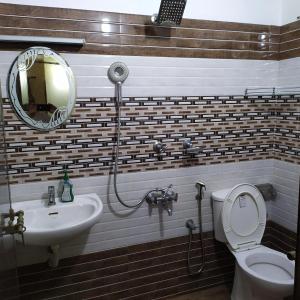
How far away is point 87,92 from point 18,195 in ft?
2.51

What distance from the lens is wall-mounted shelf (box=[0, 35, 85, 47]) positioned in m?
1.57

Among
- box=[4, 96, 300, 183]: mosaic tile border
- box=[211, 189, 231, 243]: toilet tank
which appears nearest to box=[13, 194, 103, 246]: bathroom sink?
box=[4, 96, 300, 183]: mosaic tile border

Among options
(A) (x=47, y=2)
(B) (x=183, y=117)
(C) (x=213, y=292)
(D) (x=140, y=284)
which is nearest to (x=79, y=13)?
(A) (x=47, y=2)

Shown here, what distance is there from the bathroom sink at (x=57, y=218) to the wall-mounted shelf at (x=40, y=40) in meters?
0.95

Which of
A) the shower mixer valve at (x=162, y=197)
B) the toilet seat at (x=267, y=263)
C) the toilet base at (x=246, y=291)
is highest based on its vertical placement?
the shower mixer valve at (x=162, y=197)

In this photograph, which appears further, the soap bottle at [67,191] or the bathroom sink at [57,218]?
the soap bottle at [67,191]

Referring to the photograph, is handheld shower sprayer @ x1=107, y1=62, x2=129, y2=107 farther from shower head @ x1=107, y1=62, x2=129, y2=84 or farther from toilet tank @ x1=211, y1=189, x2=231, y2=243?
toilet tank @ x1=211, y1=189, x2=231, y2=243

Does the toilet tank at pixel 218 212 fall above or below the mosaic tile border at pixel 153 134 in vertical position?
below

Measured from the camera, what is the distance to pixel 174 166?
6.86 ft

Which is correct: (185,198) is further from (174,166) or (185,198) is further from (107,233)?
(107,233)

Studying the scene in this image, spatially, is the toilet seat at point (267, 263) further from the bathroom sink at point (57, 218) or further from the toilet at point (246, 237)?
the bathroom sink at point (57, 218)

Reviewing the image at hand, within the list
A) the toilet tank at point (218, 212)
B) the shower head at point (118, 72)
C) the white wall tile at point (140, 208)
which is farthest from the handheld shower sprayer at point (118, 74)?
the toilet tank at point (218, 212)

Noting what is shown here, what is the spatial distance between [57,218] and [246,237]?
1.36m

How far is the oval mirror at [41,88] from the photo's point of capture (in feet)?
5.44
